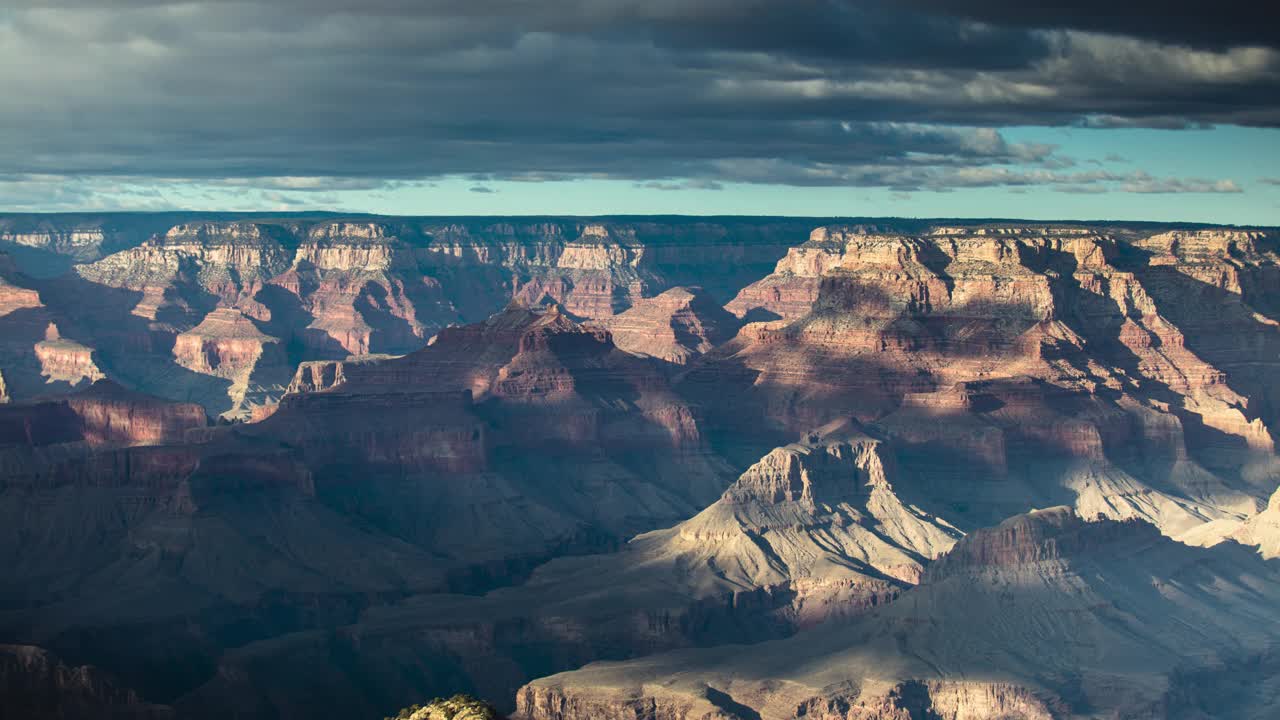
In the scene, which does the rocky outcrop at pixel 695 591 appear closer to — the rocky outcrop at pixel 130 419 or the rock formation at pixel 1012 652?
the rock formation at pixel 1012 652

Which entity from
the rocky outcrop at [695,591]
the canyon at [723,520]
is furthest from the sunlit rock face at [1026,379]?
the rocky outcrop at [695,591]

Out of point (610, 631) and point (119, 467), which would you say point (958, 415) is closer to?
point (610, 631)

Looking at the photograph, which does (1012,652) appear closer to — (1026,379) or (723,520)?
(723,520)

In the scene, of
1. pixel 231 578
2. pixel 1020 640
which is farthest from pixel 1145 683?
pixel 231 578

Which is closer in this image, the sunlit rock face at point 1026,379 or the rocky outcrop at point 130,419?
the rocky outcrop at point 130,419

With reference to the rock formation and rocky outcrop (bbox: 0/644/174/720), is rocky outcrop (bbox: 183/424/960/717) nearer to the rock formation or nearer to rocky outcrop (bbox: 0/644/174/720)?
rocky outcrop (bbox: 0/644/174/720)
